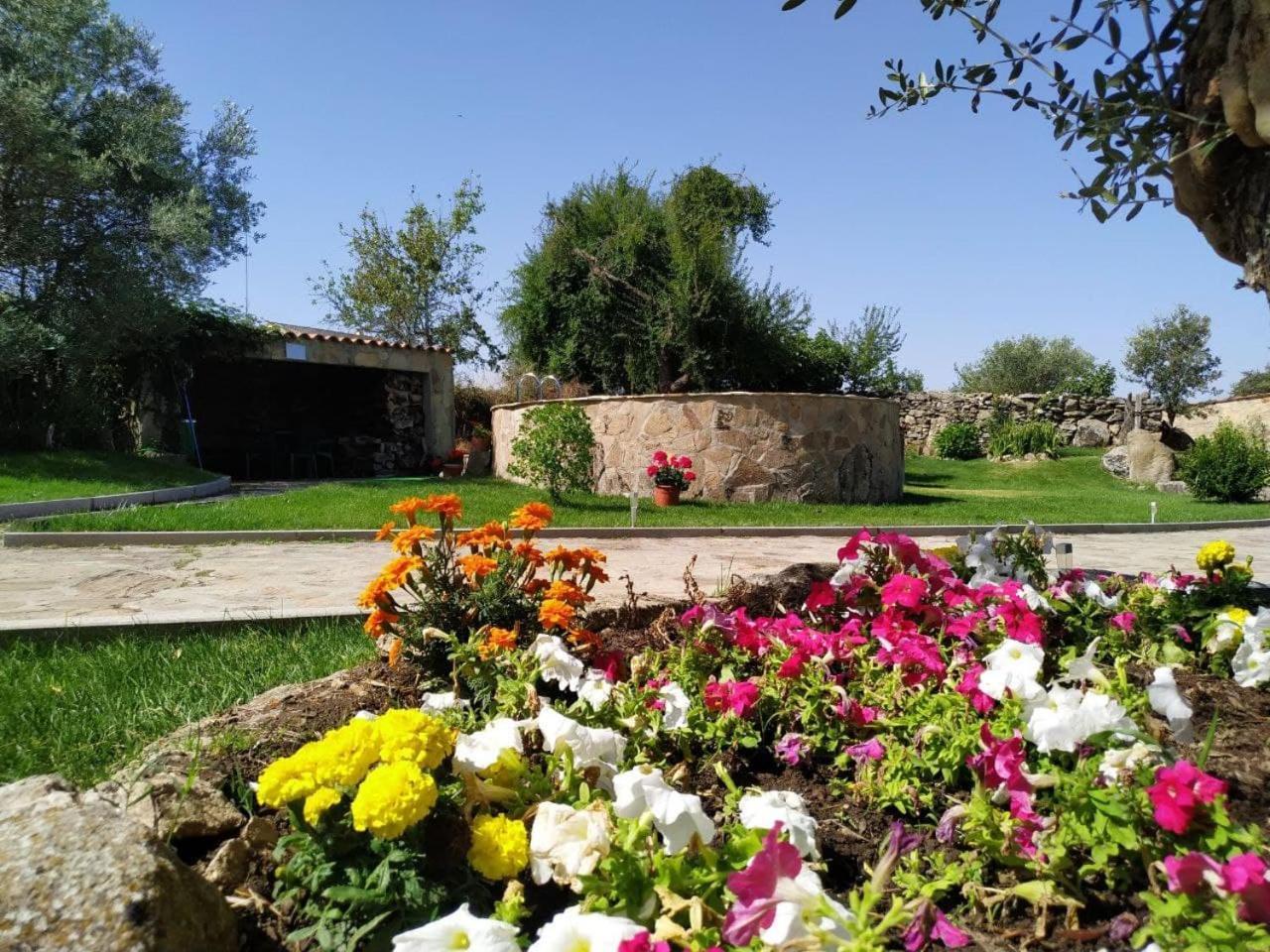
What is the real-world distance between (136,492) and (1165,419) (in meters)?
25.5

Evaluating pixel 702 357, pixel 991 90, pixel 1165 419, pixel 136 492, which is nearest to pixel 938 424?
pixel 1165 419

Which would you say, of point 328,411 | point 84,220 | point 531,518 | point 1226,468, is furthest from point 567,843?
point 328,411

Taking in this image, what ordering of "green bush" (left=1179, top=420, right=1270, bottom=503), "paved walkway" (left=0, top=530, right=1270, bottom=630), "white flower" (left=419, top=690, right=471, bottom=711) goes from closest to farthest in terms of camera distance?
"white flower" (left=419, top=690, right=471, bottom=711), "paved walkway" (left=0, top=530, right=1270, bottom=630), "green bush" (left=1179, top=420, right=1270, bottom=503)

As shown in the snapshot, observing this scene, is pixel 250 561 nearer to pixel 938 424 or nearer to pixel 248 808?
pixel 248 808

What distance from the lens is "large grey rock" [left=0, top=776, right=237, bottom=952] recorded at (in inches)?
45.7

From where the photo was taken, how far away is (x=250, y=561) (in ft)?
23.9

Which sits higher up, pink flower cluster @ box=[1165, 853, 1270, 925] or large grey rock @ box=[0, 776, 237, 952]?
pink flower cluster @ box=[1165, 853, 1270, 925]

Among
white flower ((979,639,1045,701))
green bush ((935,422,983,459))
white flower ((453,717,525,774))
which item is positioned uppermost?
green bush ((935,422,983,459))

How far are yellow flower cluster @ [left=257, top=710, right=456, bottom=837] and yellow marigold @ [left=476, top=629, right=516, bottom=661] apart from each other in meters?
0.81

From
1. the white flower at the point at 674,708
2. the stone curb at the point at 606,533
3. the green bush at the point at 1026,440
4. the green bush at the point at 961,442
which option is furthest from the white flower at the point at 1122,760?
the green bush at the point at 961,442

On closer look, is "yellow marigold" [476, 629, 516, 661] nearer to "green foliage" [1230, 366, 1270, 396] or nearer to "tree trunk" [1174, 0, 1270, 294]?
"tree trunk" [1174, 0, 1270, 294]

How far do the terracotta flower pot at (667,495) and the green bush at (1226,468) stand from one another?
10.6 metres

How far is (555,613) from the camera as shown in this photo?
2.51 m

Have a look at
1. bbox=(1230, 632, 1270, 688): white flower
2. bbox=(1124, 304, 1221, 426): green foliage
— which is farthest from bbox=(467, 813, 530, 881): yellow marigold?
bbox=(1124, 304, 1221, 426): green foliage
